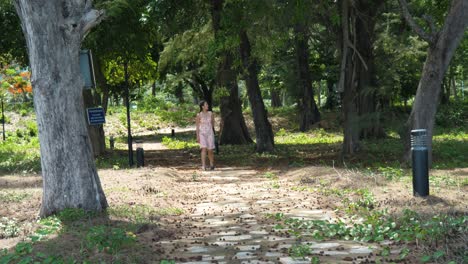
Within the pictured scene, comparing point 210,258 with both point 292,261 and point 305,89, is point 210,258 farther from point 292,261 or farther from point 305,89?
point 305,89

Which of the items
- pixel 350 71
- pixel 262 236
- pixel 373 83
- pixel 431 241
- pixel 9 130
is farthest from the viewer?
pixel 9 130

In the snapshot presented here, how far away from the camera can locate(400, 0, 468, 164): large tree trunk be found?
13492mm

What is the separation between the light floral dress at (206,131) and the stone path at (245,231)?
3.69 metres

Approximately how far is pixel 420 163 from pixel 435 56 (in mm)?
5923

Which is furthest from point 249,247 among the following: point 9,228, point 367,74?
point 367,74

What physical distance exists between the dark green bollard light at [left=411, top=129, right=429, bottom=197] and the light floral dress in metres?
7.95

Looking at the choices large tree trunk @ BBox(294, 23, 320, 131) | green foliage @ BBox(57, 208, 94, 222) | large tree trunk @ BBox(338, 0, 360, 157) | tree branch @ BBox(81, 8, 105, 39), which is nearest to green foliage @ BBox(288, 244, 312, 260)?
green foliage @ BBox(57, 208, 94, 222)

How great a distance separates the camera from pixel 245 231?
25.3 feet

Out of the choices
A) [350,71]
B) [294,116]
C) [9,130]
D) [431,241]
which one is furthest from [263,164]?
[294,116]

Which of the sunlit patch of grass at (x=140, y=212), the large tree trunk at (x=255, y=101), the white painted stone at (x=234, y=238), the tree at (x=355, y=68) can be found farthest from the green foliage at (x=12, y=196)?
the large tree trunk at (x=255, y=101)

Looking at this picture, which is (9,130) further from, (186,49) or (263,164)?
(263,164)

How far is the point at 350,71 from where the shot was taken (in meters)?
17.6

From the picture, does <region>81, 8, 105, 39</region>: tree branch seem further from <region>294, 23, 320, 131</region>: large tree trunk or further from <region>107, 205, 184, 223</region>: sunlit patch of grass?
<region>294, 23, 320, 131</region>: large tree trunk

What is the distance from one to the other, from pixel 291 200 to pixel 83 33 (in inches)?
164
